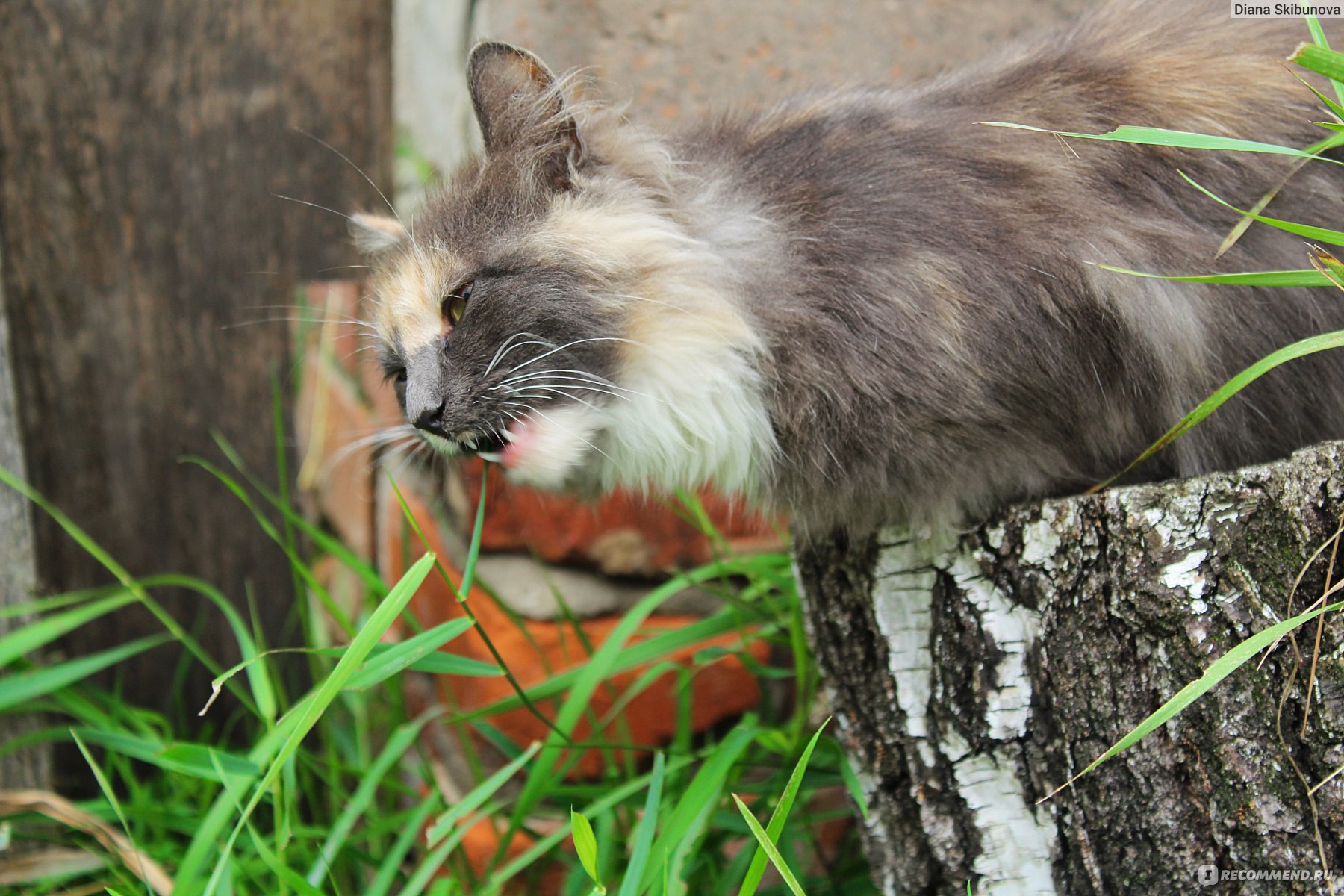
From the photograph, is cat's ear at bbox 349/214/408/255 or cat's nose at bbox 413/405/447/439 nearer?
cat's nose at bbox 413/405/447/439

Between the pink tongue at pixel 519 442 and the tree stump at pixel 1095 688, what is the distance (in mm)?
489

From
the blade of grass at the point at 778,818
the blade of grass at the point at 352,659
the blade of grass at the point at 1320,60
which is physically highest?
the blade of grass at the point at 1320,60

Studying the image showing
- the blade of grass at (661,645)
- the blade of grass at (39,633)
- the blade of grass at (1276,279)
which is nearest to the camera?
the blade of grass at (1276,279)

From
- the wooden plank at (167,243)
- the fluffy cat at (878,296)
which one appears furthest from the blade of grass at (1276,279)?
the wooden plank at (167,243)

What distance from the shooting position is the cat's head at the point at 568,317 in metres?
1.66

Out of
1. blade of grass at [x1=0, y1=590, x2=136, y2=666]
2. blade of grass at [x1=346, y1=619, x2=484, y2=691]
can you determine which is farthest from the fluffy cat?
blade of grass at [x1=0, y1=590, x2=136, y2=666]

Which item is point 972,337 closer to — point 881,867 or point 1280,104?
point 1280,104

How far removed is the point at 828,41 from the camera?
108 inches

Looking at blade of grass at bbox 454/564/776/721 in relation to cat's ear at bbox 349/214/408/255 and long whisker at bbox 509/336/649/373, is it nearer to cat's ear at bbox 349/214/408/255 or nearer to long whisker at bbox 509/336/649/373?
long whisker at bbox 509/336/649/373

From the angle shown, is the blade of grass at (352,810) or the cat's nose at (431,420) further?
the blade of grass at (352,810)

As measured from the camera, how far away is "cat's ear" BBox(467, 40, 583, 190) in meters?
1.72

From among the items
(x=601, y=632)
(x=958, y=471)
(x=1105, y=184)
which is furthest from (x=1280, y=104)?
(x=601, y=632)

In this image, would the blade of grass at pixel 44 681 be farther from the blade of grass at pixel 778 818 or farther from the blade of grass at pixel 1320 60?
the blade of grass at pixel 1320 60

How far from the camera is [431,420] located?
167 cm
